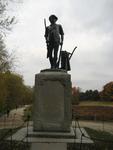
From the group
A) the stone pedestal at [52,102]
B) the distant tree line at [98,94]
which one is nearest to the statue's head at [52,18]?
the stone pedestal at [52,102]

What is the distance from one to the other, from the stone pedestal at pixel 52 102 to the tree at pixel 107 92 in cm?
9346

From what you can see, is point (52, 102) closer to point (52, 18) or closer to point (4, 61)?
point (52, 18)

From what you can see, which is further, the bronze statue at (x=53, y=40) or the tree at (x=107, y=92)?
the tree at (x=107, y=92)

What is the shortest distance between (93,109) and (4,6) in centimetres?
3090

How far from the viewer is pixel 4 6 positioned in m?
21.3

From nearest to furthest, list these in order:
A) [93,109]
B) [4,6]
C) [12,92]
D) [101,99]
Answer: [4,6], [93,109], [12,92], [101,99]

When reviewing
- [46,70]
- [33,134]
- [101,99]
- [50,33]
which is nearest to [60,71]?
[46,70]

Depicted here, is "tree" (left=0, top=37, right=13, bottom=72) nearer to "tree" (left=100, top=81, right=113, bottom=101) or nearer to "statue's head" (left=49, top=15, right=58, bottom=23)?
"statue's head" (left=49, top=15, right=58, bottom=23)

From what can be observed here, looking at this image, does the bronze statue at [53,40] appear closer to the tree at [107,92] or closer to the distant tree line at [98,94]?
the distant tree line at [98,94]

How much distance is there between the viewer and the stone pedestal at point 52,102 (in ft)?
39.8

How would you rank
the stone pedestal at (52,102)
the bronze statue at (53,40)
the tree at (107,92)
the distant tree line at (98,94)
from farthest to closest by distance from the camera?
1. the tree at (107,92)
2. the distant tree line at (98,94)
3. the bronze statue at (53,40)
4. the stone pedestal at (52,102)

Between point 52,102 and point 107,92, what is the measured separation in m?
97.4

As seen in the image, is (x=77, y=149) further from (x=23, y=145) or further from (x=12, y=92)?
Result: (x=12, y=92)

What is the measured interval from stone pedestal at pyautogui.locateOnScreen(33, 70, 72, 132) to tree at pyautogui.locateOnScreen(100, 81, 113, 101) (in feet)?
307
